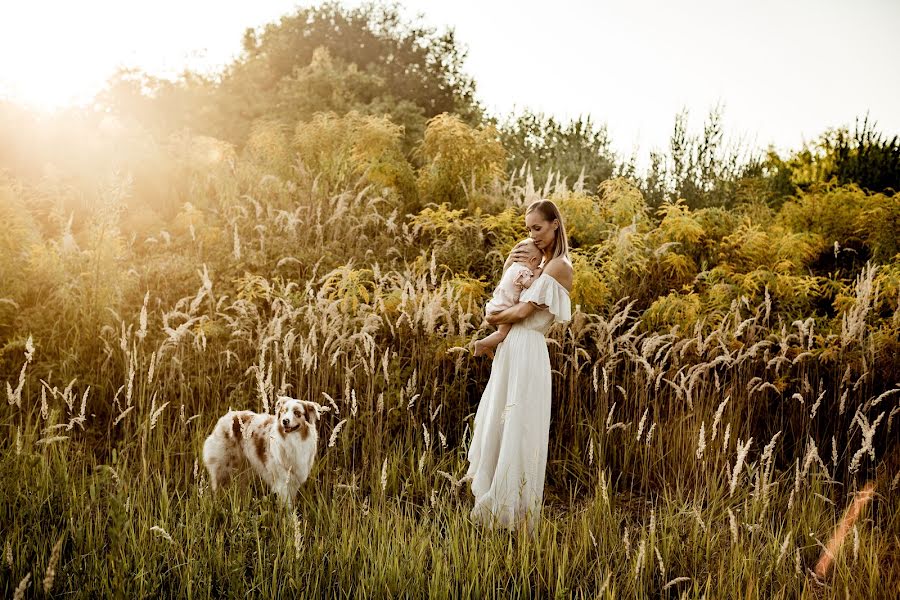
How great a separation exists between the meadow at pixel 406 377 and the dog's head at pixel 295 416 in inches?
9.5

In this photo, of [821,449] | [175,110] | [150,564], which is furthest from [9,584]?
[175,110]

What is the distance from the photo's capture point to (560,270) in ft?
11.9

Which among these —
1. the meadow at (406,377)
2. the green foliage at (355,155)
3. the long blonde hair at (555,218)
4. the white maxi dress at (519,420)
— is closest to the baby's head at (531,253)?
the long blonde hair at (555,218)

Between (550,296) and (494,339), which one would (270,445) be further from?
(550,296)

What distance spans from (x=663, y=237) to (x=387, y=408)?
3.80 meters

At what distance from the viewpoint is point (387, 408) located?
4.74m

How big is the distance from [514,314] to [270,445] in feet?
5.25

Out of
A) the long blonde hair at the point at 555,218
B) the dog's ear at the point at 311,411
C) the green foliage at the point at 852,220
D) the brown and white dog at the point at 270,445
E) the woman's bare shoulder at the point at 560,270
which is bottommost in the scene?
the brown and white dog at the point at 270,445

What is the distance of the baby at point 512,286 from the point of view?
3766mm

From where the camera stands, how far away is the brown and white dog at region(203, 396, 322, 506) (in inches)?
146

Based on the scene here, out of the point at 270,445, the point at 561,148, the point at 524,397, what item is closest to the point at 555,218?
the point at 524,397

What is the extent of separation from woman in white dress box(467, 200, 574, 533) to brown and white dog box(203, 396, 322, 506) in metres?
0.99

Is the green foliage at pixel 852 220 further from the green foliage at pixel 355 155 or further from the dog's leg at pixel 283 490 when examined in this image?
the dog's leg at pixel 283 490

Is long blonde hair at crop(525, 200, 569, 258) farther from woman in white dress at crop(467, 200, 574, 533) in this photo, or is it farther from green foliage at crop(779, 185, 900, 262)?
green foliage at crop(779, 185, 900, 262)
